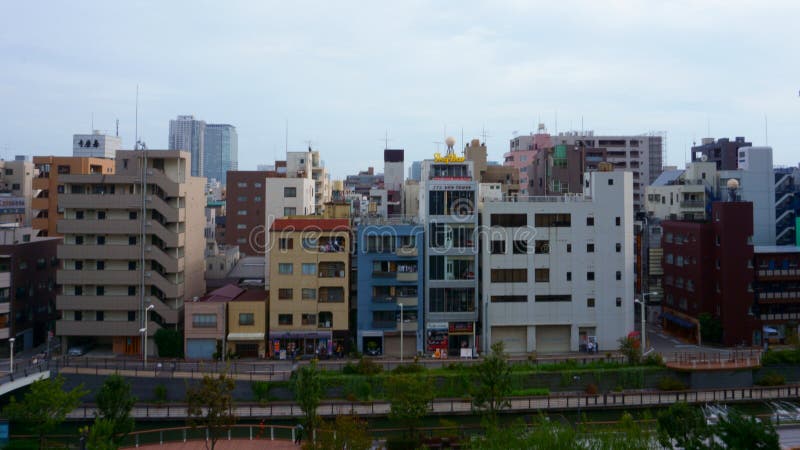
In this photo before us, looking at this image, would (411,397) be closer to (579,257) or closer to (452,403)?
(452,403)

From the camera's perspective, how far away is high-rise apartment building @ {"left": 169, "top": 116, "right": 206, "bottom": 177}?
177 metres

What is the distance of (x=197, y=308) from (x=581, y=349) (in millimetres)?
25620

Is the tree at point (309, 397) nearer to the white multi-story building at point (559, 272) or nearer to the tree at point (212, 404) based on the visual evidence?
the tree at point (212, 404)

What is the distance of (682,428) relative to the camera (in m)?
27.1

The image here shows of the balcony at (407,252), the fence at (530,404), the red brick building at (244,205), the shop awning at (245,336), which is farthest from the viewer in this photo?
the red brick building at (244,205)

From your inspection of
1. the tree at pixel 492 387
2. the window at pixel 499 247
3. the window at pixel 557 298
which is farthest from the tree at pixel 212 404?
the window at pixel 557 298

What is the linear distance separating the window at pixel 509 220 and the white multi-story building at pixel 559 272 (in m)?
0.07

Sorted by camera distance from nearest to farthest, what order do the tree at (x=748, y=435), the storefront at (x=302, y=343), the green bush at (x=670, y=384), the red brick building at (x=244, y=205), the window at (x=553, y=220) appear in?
the tree at (x=748, y=435) → the green bush at (x=670, y=384) → the storefront at (x=302, y=343) → the window at (x=553, y=220) → the red brick building at (x=244, y=205)

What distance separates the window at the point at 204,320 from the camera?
1869 inches

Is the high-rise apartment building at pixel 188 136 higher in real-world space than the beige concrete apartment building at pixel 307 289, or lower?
higher

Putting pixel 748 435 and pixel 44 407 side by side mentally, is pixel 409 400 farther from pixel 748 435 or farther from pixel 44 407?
pixel 44 407

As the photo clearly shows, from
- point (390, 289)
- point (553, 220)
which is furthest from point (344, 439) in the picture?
point (553, 220)

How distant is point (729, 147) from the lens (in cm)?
8050

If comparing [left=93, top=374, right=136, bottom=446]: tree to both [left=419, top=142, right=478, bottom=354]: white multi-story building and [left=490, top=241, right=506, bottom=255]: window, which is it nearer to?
[left=419, top=142, right=478, bottom=354]: white multi-story building
